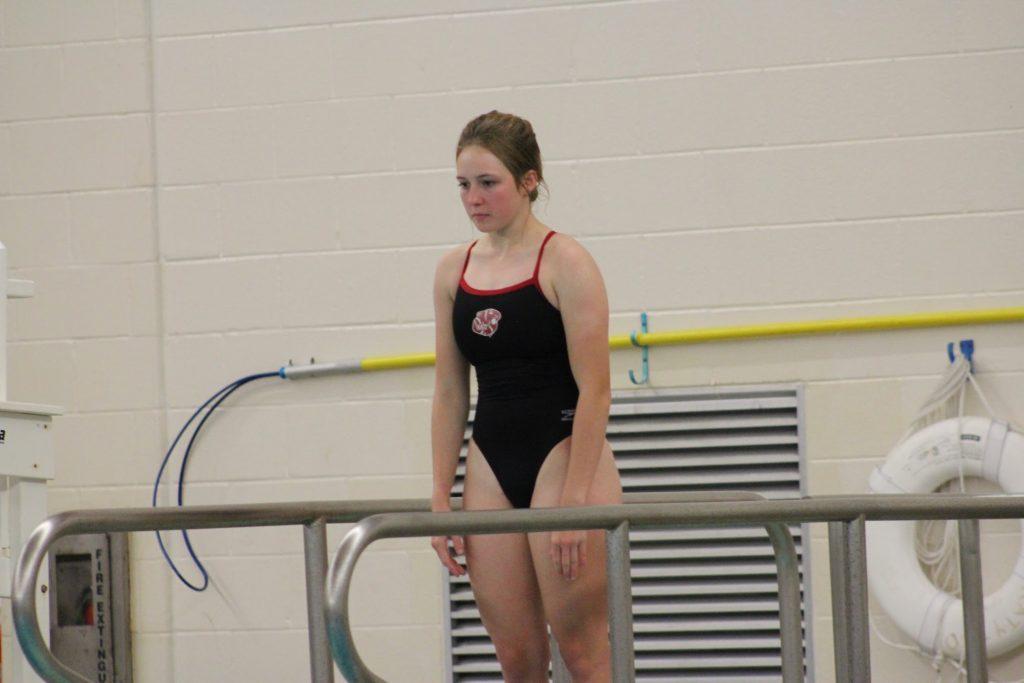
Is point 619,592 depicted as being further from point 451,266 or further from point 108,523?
point 108,523

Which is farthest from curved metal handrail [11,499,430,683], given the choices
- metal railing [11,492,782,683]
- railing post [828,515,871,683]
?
railing post [828,515,871,683]

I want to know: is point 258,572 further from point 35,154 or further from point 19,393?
point 35,154

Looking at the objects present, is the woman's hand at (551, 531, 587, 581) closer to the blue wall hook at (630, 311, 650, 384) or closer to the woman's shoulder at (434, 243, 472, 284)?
the woman's shoulder at (434, 243, 472, 284)

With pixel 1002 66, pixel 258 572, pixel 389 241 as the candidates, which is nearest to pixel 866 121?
pixel 1002 66

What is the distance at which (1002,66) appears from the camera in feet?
13.1

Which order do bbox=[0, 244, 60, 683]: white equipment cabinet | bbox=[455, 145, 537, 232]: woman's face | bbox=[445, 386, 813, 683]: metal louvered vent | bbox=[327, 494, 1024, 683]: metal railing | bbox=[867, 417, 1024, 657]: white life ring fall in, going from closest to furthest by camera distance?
bbox=[327, 494, 1024, 683]: metal railing < bbox=[455, 145, 537, 232]: woman's face < bbox=[0, 244, 60, 683]: white equipment cabinet < bbox=[867, 417, 1024, 657]: white life ring < bbox=[445, 386, 813, 683]: metal louvered vent

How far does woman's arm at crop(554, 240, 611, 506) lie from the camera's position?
6.91ft

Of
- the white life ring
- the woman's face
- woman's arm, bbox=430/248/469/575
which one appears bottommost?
the white life ring

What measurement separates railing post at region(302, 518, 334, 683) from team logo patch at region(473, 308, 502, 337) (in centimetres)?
43

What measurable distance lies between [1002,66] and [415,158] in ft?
6.25

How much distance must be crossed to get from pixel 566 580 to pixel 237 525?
1.84ft

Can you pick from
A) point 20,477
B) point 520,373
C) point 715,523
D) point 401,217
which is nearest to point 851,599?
point 715,523

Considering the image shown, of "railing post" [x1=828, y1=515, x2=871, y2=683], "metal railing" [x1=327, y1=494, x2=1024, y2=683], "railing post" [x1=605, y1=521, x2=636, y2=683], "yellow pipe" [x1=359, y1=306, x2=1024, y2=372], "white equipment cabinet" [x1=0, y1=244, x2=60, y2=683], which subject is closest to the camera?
"metal railing" [x1=327, y1=494, x2=1024, y2=683]

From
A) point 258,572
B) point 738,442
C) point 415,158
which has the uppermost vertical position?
point 415,158
